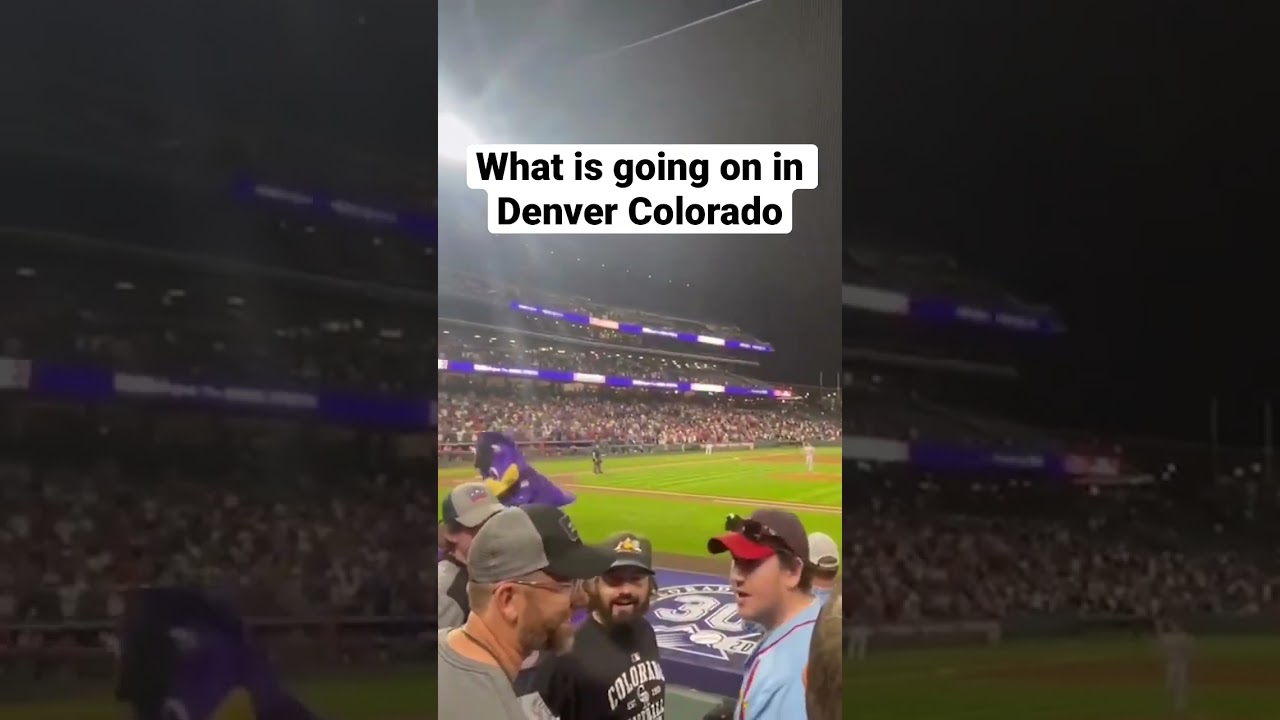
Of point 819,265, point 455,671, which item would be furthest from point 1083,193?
point 455,671

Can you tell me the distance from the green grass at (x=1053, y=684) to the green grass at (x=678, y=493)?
0.52 m

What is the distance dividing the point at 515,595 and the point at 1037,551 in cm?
149

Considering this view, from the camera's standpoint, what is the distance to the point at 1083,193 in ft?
8.13

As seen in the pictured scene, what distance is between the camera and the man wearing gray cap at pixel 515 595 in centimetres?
223

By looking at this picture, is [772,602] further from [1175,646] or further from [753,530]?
[1175,646]

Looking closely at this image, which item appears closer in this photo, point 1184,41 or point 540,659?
point 540,659

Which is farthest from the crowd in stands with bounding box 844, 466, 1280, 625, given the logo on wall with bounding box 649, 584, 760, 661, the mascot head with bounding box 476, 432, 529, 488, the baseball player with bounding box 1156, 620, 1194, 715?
the mascot head with bounding box 476, 432, 529, 488

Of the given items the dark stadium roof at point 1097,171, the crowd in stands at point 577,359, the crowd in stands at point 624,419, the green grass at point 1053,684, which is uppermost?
the dark stadium roof at point 1097,171

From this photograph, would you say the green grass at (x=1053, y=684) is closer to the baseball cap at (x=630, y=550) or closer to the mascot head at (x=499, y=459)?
the baseball cap at (x=630, y=550)

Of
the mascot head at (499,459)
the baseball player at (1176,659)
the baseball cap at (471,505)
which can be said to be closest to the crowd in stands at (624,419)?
the mascot head at (499,459)
